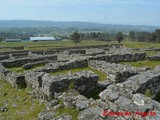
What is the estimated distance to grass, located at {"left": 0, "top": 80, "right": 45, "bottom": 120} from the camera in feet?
50.2

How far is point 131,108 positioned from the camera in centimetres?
943

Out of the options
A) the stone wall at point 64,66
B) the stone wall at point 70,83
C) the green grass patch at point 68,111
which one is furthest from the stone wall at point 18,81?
the green grass patch at point 68,111

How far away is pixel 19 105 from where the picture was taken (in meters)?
17.3

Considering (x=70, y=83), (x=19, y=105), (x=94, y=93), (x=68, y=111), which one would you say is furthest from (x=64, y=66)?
(x=68, y=111)

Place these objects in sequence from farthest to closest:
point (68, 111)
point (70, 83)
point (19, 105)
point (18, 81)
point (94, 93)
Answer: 1. point (18, 81)
2. point (19, 105)
3. point (94, 93)
4. point (70, 83)
5. point (68, 111)

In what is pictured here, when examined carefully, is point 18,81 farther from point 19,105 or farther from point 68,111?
point 68,111

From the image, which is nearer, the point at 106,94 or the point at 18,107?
the point at 106,94

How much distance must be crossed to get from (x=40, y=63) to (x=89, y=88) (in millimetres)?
14787

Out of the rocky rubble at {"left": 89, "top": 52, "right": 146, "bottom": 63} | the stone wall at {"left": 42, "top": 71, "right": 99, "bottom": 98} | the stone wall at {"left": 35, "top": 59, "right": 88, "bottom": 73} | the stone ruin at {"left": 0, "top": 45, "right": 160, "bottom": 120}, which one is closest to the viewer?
the stone ruin at {"left": 0, "top": 45, "right": 160, "bottom": 120}

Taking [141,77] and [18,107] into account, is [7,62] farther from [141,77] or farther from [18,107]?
[141,77]

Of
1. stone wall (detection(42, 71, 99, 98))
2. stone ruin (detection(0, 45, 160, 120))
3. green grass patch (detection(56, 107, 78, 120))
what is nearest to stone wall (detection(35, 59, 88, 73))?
stone ruin (detection(0, 45, 160, 120))

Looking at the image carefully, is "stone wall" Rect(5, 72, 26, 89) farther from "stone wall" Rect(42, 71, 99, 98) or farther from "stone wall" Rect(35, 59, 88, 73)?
"stone wall" Rect(42, 71, 99, 98)

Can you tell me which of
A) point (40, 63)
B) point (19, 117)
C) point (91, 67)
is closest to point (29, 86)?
point (19, 117)

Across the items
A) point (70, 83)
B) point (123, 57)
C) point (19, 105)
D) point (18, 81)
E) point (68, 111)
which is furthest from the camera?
point (123, 57)
